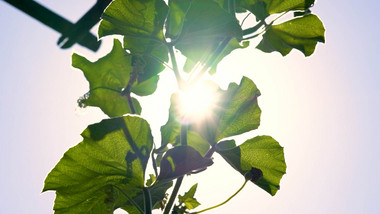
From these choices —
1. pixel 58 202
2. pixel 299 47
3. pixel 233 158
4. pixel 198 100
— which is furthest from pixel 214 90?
pixel 58 202

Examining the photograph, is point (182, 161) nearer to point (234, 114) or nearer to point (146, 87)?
point (234, 114)

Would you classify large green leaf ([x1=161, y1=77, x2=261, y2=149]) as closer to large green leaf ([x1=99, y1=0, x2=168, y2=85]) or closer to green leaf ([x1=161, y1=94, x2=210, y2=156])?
green leaf ([x1=161, y1=94, x2=210, y2=156])

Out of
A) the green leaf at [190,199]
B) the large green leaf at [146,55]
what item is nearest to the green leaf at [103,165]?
the green leaf at [190,199]

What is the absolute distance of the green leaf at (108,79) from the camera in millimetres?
1059

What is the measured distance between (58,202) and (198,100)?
42cm

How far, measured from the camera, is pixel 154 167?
2.98 feet

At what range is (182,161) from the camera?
753mm

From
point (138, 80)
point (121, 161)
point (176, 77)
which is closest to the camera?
point (121, 161)

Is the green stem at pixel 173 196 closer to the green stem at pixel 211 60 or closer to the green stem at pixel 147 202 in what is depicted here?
the green stem at pixel 147 202

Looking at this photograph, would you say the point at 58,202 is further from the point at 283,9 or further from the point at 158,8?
the point at 283,9

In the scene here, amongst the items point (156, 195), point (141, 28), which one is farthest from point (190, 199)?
point (141, 28)

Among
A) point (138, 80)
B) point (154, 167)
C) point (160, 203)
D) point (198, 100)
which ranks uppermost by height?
point (138, 80)

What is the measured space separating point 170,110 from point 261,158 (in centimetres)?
29

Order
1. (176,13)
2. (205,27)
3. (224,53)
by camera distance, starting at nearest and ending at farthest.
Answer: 1. (205,27)
2. (176,13)
3. (224,53)
